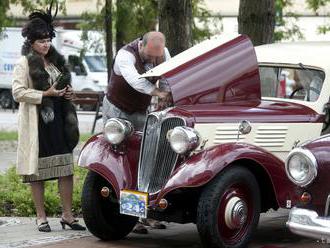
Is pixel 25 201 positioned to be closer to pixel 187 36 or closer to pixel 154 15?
pixel 187 36

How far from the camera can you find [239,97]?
790 cm

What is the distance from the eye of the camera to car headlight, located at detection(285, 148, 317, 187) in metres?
6.14

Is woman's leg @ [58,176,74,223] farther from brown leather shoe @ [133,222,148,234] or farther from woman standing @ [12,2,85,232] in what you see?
brown leather shoe @ [133,222,148,234]

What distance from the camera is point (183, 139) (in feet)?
22.9

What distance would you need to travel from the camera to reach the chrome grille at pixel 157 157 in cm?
720

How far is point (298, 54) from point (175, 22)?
9.47 feet

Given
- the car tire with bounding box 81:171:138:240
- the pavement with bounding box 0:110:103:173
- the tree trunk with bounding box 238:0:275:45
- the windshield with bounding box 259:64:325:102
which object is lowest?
the pavement with bounding box 0:110:103:173

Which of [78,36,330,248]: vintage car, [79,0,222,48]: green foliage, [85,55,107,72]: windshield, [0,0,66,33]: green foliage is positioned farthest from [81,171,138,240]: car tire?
[85,55,107,72]: windshield

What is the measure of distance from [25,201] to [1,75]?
79.6 feet

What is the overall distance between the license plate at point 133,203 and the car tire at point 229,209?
493 mm

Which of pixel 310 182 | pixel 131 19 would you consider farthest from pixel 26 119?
pixel 131 19

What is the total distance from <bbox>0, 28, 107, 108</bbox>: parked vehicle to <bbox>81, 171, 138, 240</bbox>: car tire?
23214mm

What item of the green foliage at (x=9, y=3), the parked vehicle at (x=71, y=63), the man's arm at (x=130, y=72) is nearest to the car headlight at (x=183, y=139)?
the man's arm at (x=130, y=72)

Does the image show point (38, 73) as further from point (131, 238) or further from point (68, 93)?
point (131, 238)
